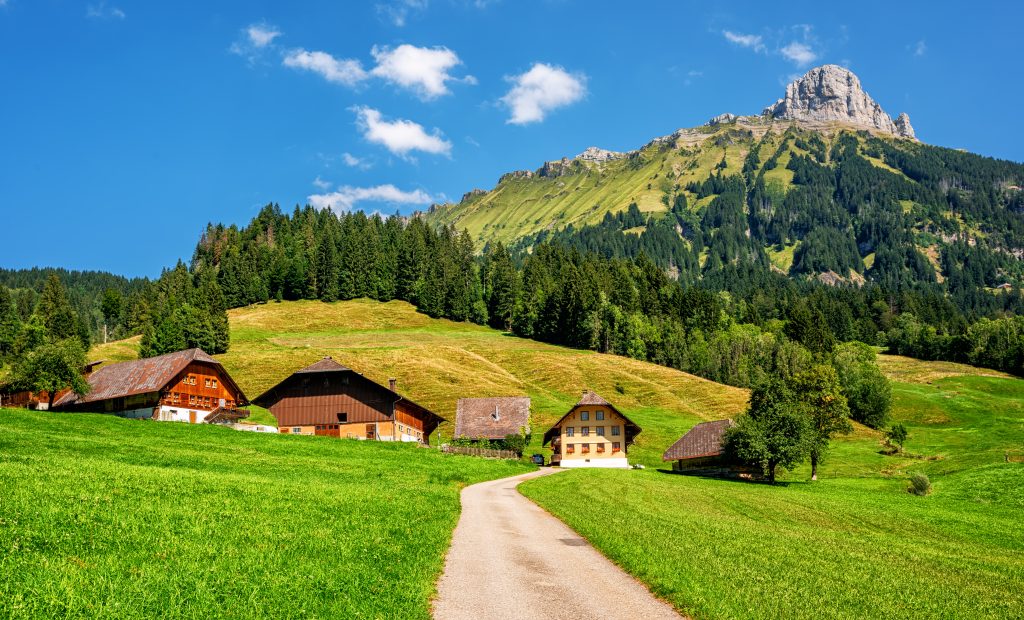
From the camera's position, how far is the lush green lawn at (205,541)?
1045 cm

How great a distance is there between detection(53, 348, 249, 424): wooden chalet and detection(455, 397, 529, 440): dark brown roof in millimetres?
25826

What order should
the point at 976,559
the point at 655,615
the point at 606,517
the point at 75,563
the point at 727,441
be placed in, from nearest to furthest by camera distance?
the point at 75,563 → the point at 655,615 → the point at 976,559 → the point at 606,517 → the point at 727,441

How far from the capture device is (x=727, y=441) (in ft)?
223

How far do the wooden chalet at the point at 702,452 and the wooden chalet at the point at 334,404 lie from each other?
99.8 ft

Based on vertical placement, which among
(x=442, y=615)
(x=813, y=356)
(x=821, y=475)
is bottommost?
(x=821, y=475)

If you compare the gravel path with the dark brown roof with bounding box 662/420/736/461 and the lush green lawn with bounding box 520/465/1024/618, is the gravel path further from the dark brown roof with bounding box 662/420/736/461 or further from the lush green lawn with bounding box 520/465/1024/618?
the dark brown roof with bounding box 662/420/736/461

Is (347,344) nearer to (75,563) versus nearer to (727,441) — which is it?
(727,441)

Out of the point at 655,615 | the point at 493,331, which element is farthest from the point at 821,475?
the point at 493,331

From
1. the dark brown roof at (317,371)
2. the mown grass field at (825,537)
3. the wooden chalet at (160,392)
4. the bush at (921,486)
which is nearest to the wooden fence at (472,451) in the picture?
the dark brown roof at (317,371)

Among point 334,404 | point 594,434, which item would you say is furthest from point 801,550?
point 334,404

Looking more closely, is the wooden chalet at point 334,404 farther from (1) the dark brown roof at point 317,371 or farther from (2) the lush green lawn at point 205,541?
(2) the lush green lawn at point 205,541

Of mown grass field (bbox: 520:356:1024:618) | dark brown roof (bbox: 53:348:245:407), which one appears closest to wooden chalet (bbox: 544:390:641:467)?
mown grass field (bbox: 520:356:1024:618)

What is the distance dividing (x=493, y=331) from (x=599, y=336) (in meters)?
31.7

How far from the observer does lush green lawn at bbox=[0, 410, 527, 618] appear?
34.3 ft
